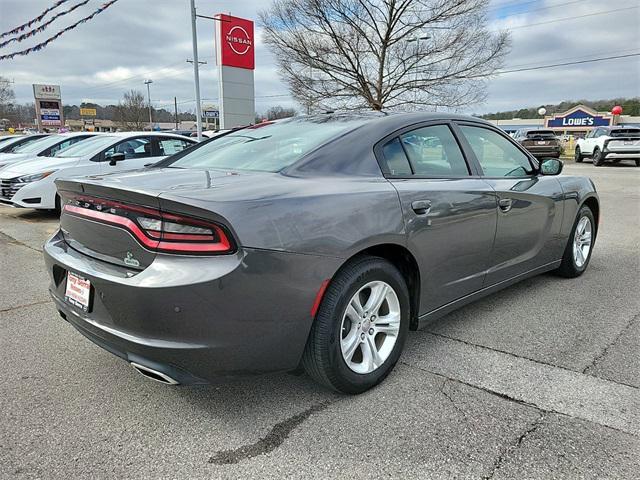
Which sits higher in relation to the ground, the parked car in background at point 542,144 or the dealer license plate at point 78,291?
the dealer license plate at point 78,291

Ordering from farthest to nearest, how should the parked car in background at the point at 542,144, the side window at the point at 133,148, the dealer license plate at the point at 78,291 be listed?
1. the parked car in background at the point at 542,144
2. the side window at the point at 133,148
3. the dealer license plate at the point at 78,291

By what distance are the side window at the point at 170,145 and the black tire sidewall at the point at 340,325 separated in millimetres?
7577

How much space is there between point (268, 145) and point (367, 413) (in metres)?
1.69

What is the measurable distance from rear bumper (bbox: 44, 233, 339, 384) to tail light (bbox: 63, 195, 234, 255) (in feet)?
0.15

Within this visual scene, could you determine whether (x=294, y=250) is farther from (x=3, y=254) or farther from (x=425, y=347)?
(x=3, y=254)

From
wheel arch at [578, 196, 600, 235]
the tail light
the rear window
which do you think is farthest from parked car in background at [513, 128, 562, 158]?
the tail light

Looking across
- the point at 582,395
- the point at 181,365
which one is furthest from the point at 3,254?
the point at 582,395

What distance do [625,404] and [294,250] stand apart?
1901 millimetres

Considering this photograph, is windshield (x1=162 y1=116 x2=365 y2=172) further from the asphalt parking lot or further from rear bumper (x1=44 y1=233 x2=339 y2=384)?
the asphalt parking lot

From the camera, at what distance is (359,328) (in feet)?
8.52

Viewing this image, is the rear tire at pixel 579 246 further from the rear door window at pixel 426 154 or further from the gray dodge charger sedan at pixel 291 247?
the rear door window at pixel 426 154

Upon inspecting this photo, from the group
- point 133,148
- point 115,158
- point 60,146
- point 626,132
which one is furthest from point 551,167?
point 626,132

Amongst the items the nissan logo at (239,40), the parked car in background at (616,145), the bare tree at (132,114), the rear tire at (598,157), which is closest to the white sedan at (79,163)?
the nissan logo at (239,40)

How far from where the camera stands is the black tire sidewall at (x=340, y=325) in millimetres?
2383
